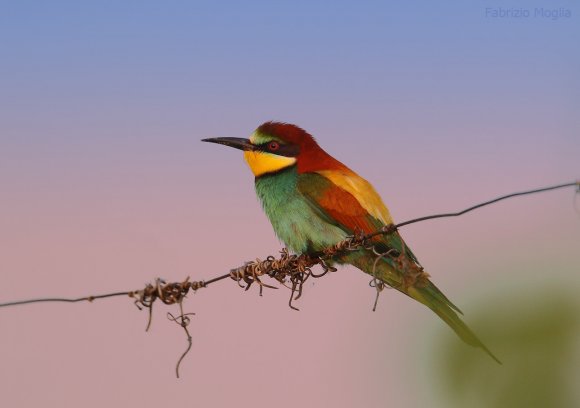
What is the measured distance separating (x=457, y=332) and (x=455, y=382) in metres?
1.09

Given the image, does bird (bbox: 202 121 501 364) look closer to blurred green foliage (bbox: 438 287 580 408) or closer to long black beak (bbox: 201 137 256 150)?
long black beak (bbox: 201 137 256 150)

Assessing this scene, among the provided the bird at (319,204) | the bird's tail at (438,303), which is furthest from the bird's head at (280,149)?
the bird's tail at (438,303)

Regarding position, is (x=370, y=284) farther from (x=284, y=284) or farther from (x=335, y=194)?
(x=335, y=194)

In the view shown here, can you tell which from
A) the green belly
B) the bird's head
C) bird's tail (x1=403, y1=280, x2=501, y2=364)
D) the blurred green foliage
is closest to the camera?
the blurred green foliage

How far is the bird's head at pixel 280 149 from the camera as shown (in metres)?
3.57

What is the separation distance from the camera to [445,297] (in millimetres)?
3141

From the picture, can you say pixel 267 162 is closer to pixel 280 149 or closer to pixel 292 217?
pixel 280 149

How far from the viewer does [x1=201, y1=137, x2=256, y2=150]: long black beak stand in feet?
12.2

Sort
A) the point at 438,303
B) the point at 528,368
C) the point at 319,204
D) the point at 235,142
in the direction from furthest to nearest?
1. the point at 235,142
2. the point at 319,204
3. the point at 438,303
4. the point at 528,368

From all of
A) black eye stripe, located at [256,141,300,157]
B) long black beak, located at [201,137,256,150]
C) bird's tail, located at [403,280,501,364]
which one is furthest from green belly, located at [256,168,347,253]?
bird's tail, located at [403,280,501,364]

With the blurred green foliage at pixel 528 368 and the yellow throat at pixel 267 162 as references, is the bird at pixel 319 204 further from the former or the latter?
the blurred green foliage at pixel 528 368

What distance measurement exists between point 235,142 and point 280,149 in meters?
0.23

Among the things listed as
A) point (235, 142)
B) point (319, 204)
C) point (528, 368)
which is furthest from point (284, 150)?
point (528, 368)

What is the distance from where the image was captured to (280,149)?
3637 millimetres
